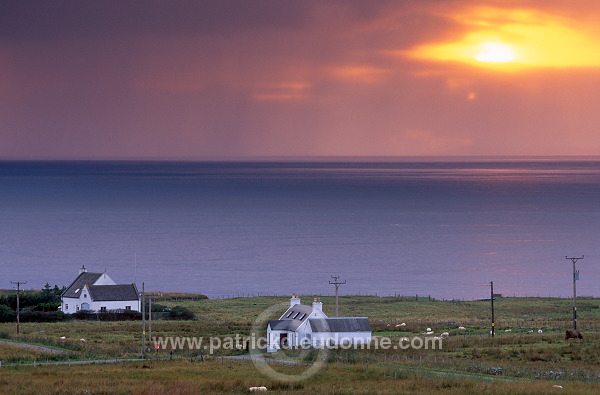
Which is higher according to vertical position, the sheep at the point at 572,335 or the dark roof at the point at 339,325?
the dark roof at the point at 339,325

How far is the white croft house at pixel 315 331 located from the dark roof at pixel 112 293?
1183 inches

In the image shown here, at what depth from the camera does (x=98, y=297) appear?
79.8 meters

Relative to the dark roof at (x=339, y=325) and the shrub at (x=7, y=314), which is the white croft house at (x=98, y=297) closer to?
the shrub at (x=7, y=314)

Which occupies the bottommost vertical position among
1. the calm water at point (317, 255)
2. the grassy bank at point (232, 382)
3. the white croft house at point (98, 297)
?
the grassy bank at point (232, 382)

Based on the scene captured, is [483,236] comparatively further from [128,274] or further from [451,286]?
[128,274]

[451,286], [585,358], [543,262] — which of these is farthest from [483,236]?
[585,358]

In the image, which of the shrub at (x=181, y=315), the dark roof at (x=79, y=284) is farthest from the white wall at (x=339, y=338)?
the dark roof at (x=79, y=284)

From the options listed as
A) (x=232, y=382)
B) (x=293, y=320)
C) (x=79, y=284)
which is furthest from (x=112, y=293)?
(x=232, y=382)

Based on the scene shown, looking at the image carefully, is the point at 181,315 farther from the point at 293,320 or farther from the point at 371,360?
the point at 371,360

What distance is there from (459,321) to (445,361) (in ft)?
96.6

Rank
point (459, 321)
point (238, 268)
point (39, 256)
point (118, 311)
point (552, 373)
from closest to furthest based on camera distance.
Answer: point (552, 373), point (459, 321), point (118, 311), point (238, 268), point (39, 256)

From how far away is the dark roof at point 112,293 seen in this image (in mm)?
79875

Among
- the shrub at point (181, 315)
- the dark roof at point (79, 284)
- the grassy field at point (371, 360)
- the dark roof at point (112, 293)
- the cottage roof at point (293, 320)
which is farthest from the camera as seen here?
the dark roof at point (79, 284)

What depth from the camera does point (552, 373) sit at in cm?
3925
